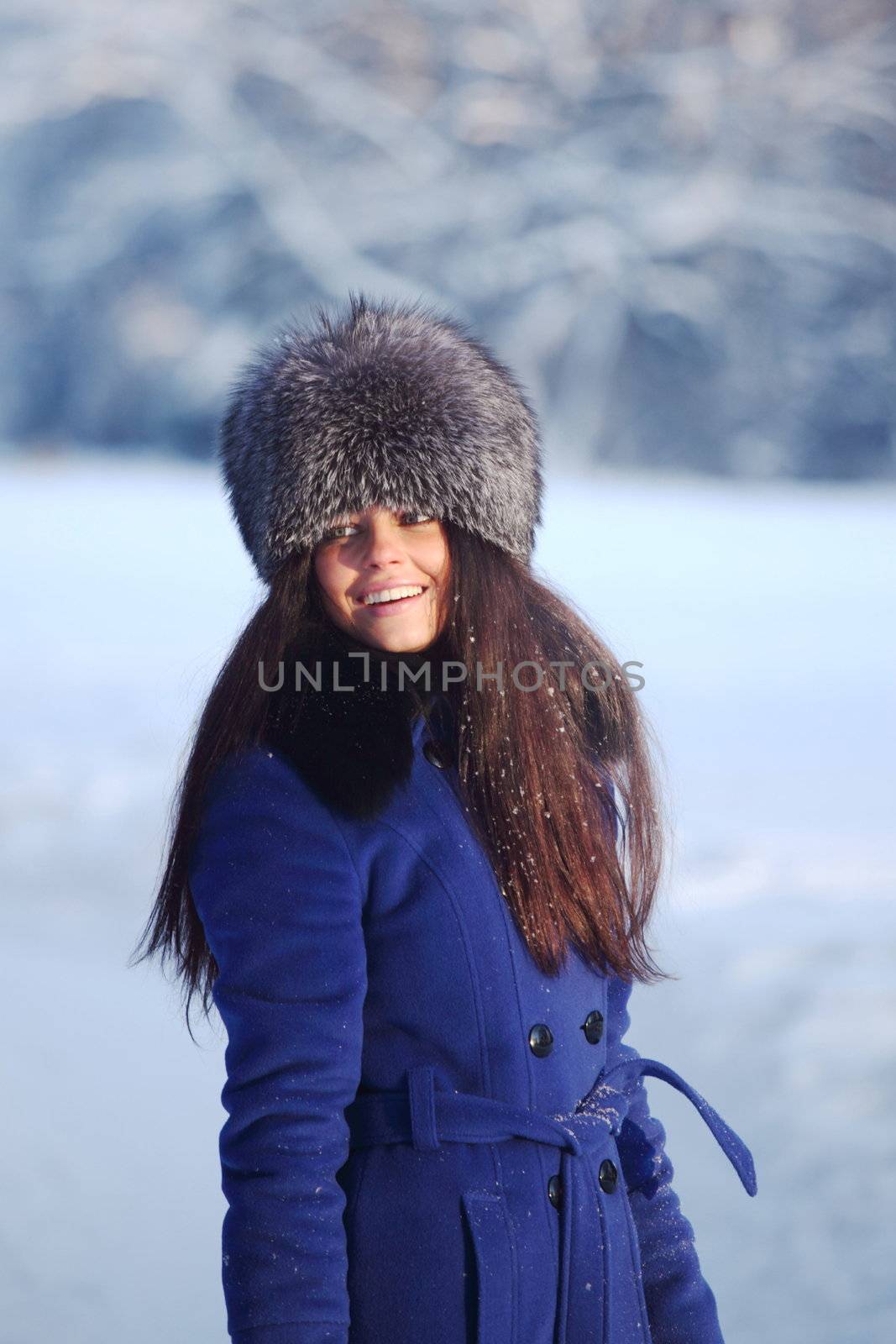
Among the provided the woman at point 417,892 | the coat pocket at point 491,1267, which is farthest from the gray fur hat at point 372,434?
the coat pocket at point 491,1267

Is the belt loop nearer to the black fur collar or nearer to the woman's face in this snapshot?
the black fur collar

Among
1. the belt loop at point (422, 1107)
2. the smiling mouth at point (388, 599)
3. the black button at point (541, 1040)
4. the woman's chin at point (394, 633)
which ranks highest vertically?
the smiling mouth at point (388, 599)

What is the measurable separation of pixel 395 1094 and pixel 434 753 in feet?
0.73

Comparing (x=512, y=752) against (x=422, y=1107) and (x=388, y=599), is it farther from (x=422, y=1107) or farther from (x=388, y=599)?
(x=422, y=1107)

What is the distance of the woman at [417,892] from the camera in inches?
29.3

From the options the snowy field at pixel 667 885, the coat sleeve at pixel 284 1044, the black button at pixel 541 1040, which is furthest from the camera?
the snowy field at pixel 667 885

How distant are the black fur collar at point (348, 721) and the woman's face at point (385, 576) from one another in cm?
1

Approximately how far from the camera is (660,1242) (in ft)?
3.03

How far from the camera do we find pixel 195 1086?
210 cm

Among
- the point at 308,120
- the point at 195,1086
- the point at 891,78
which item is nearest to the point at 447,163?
the point at 308,120

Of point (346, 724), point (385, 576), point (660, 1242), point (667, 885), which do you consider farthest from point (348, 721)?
point (667, 885)

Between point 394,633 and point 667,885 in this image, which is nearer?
point 394,633

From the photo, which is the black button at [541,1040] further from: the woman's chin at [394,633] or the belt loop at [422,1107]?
the woman's chin at [394,633]

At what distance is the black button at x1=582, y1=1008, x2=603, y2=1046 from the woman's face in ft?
0.91
